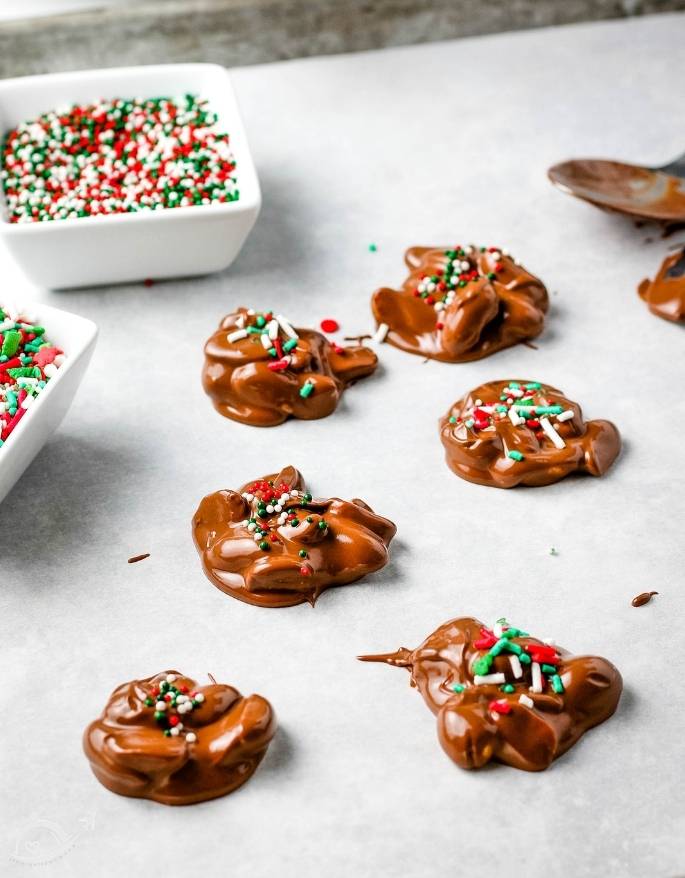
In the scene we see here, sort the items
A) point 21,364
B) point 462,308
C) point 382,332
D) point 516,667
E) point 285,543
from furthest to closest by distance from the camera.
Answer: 1. point 382,332
2. point 462,308
3. point 21,364
4. point 285,543
5. point 516,667

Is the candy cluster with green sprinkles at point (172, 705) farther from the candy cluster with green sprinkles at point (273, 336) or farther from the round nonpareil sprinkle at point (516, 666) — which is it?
the candy cluster with green sprinkles at point (273, 336)

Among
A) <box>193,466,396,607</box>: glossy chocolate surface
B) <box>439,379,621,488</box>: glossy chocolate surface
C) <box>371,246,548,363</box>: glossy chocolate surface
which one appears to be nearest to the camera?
<box>193,466,396,607</box>: glossy chocolate surface

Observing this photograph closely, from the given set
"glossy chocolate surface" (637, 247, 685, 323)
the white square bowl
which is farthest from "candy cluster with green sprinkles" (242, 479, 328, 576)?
"glossy chocolate surface" (637, 247, 685, 323)

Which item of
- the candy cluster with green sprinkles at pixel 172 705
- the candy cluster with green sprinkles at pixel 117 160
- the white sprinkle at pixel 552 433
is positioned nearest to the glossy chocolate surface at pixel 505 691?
the candy cluster with green sprinkles at pixel 172 705

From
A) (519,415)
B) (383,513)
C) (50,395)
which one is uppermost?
(50,395)

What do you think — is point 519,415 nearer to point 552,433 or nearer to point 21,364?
point 552,433

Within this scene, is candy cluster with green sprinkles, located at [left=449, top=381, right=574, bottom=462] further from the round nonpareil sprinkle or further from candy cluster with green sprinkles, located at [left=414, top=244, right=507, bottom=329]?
the round nonpareil sprinkle

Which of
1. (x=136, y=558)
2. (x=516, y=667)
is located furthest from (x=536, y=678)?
(x=136, y=558)
